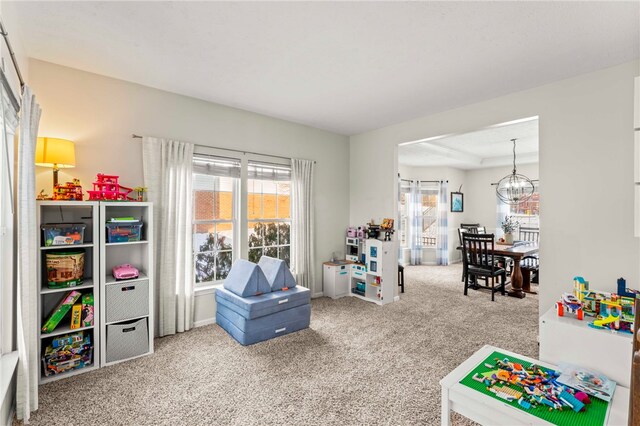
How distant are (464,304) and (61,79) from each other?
5.38 metres

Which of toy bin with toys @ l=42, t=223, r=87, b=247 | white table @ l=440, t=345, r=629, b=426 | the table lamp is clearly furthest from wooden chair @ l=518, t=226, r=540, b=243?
the table lamp

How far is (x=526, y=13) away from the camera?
6.53ft

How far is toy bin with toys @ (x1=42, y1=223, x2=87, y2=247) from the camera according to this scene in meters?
2.39

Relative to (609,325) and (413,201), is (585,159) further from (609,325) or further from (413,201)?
(413,201)

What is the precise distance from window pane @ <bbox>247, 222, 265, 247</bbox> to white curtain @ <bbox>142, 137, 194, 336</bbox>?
84cm

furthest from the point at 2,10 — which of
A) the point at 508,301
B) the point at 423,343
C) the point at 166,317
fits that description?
the point at 508,301

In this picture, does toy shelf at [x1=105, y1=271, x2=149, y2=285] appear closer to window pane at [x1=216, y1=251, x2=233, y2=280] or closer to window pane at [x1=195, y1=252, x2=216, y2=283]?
window pane at [x1=195, y1=252, x2=216, y2=283]

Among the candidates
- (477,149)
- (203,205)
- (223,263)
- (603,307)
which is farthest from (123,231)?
(477,149)

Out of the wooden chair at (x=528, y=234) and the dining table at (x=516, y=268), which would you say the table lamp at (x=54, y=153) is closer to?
the dining table at (x=516, y=268)

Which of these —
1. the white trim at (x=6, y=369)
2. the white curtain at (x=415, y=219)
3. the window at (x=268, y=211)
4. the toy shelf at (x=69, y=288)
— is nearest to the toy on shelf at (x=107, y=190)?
the toy shelf at (x=69, y=288)

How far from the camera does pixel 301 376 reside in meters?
2.46

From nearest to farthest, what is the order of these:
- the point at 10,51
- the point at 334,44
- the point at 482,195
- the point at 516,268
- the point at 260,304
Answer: the point at 10,51, the point at 334,44, the point at 260,304, the point at 516,268, the point at 482,195

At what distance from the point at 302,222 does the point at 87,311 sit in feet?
8.82

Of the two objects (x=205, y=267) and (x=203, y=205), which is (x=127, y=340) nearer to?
(x=205, y=267)
